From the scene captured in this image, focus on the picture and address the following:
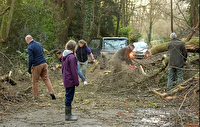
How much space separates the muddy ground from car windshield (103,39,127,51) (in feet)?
23.8

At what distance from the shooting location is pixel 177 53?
7.70 m

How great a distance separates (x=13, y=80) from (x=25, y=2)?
6877 mm

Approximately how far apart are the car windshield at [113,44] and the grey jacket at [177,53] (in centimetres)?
884

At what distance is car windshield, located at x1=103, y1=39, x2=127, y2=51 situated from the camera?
16.7m

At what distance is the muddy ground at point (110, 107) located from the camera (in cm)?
506

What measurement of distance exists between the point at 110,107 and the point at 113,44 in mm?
10718

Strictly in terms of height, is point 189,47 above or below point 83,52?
above

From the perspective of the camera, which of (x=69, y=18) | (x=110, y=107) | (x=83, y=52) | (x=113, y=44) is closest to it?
(x=110, y=107)

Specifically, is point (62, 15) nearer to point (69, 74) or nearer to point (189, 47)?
point (189, 47)

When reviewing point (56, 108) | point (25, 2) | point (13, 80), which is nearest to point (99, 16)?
point (25, 2)

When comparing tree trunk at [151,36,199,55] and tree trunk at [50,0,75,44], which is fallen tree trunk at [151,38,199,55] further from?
tree trunk at [50,0,75,44]

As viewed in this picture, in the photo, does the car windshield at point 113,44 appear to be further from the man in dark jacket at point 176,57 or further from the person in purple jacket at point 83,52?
the man in dark jacket at point 176,57

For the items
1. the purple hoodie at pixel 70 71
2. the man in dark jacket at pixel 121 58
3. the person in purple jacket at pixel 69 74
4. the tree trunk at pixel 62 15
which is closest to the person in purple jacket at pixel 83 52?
the man in dark jacket at pixel 121 58

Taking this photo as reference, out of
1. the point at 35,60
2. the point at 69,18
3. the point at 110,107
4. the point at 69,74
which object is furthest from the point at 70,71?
the point at 69,18
